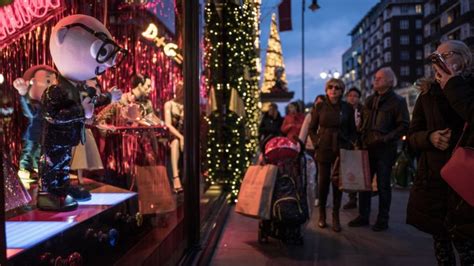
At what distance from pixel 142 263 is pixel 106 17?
163 centimetres

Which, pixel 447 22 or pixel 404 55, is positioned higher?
pixel 404 55

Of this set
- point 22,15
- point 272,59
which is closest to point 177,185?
point 22,15

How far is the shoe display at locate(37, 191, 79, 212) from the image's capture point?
2.69 m

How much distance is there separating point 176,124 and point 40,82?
3040 mm

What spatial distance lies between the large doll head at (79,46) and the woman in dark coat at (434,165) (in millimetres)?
2024

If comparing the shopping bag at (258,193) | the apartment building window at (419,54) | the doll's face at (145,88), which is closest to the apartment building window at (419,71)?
the apartment building window at (419,54)

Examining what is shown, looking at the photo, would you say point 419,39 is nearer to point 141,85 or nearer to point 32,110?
point 141,85

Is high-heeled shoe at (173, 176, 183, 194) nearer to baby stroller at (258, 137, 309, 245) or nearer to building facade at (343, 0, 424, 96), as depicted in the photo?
baby stroller at (258, 137, 309, 245)

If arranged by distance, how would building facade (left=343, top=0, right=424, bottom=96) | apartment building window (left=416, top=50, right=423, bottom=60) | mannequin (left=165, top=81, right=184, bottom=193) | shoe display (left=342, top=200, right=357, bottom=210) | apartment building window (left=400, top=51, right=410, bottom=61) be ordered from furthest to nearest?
apartment building window (left=400, top=51, right=410, bottom=61)
building facade (left=343, top=0, right=424, bottom=96)
apartment building window (left=416, top=50, right=423, bottom=60)
shoe display (left=342, top=200, right=357, bottom=210)
mannequin (left=165, top=81, right=184, bottom=193)

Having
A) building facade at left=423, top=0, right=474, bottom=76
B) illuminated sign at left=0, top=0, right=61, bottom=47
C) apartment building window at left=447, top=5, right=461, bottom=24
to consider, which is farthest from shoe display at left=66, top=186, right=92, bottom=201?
apartment building window at left=447, top=5, right=461, bottom=24

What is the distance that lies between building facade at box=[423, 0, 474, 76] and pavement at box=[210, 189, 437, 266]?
40.1m

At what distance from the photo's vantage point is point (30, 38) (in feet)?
9.16

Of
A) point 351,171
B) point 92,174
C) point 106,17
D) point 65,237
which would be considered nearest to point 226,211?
point 351,171

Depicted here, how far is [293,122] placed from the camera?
920 centimetres
